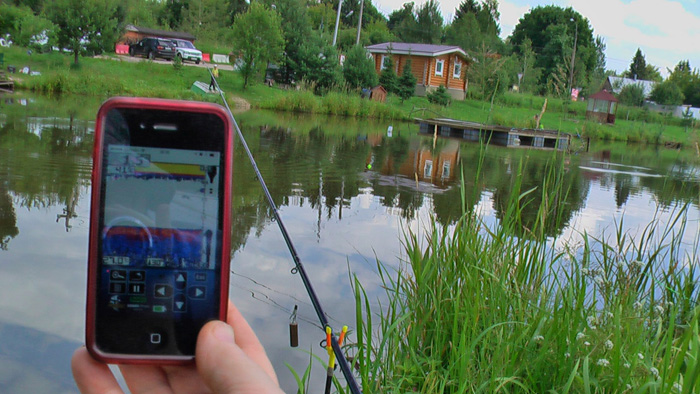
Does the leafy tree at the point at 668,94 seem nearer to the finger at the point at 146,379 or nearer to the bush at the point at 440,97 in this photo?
the bush at the point at 440,97

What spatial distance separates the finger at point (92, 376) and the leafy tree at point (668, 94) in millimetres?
52468

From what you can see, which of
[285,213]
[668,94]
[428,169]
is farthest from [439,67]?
[285,213]

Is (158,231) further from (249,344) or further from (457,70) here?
(457,70)

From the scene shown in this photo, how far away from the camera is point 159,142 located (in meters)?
1.33

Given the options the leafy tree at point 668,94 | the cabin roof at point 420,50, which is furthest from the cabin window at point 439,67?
the leafy tree at point 668,94

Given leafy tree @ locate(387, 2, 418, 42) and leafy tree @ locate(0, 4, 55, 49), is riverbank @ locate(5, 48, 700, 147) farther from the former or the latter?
leafy tree @ locate(387, 2, 418, 42)

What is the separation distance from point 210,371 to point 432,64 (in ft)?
126

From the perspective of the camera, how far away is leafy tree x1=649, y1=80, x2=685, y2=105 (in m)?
47.7

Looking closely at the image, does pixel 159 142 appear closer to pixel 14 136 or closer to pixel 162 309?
pixel 162 309

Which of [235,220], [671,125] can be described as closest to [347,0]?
[671,125]

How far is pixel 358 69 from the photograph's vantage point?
31.2 m

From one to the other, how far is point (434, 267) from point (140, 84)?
22404mm

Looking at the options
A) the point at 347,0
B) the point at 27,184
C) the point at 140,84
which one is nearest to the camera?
the point at 27,184

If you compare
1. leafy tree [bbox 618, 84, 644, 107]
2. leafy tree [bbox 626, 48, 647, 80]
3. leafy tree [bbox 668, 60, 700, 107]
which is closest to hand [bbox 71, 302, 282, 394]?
leafy tree [bbox 618, 84, 644, 107]
